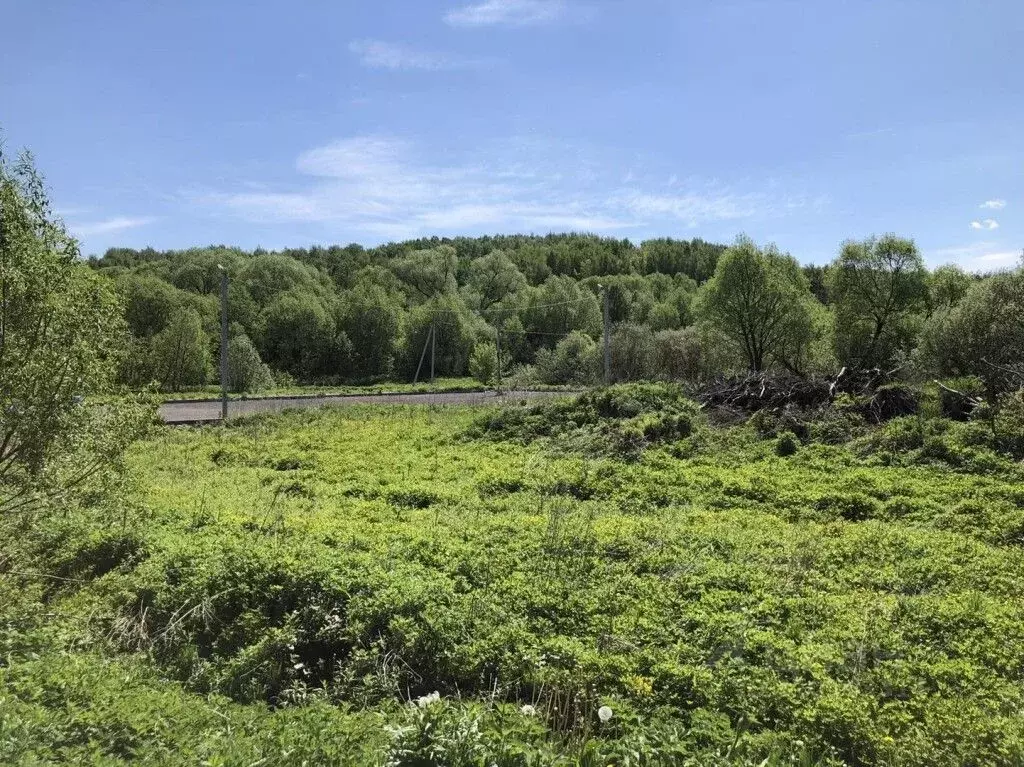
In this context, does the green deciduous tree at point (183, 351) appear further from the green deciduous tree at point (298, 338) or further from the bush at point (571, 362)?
the bush at point (571, 362)

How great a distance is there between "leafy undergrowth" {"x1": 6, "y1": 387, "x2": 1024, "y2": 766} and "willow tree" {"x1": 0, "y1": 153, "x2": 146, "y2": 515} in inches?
60.7

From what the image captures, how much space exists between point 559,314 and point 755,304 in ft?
127

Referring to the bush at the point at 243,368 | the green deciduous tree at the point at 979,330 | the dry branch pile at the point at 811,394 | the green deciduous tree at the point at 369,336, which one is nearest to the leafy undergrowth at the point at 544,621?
the dry branch pile at the point at 811,394

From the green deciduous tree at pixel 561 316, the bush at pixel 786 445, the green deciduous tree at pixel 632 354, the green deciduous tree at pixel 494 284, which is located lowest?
the bush at pixel 786 445

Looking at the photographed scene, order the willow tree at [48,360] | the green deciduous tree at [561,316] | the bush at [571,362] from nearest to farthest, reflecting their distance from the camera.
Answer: the willow tree at [48,360] < the bush at [571,362] < the green deciduous tree at [561,316]

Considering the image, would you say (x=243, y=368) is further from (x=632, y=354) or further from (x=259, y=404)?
(x=632, y=354)

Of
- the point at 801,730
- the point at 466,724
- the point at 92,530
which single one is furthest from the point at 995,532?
the point at 92,530

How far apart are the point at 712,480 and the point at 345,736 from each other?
9631 millimetres

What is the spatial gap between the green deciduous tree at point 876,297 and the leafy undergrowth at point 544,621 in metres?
23.7

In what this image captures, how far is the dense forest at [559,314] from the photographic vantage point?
101ft

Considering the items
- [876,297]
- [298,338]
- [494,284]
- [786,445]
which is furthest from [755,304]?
[494,284]

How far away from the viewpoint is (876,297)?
35.2m

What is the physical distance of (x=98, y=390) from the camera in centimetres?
823

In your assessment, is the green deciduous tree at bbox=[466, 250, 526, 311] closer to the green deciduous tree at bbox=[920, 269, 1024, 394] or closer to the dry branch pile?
the green deciduous tree at bbox=[920, 269, 1024, 394]
